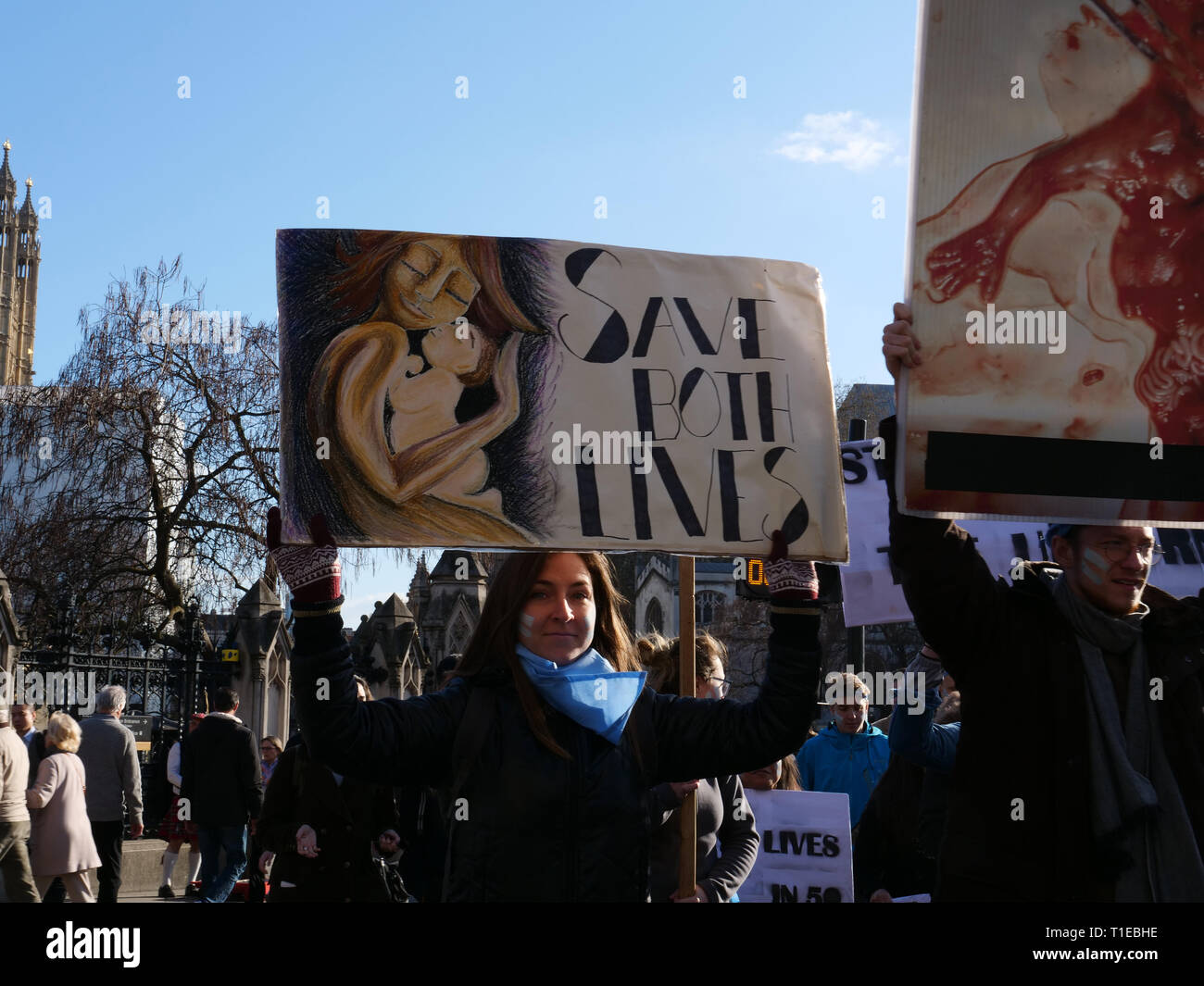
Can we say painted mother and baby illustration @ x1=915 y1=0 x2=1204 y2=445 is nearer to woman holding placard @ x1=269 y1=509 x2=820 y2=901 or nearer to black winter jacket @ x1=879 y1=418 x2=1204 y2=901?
black winter jacket @ x1=879 y1=418 x2=1204 y2=901

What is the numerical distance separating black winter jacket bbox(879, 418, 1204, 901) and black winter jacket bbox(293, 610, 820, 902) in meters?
0.40

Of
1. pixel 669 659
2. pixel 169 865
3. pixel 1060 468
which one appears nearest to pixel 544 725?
pixel 1060 468

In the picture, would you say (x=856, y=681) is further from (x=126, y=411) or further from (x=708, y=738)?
(x=126, y=411)

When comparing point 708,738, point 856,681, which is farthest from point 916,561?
point 856,681

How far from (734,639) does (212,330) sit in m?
35.7

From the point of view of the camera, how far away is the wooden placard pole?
4363mm

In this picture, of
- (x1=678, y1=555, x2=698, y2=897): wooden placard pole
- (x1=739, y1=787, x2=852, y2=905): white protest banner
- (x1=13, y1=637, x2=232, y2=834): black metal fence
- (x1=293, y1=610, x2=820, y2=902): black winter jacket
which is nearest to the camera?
(x1=293, y1=610, x2=820, y2=902): black winter jacket

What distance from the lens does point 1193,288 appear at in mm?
3885

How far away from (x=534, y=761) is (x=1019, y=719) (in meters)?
1.23

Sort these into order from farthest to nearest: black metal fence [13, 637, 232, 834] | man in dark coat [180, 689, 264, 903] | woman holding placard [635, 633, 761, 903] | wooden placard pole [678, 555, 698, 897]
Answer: black metal fence [13, 637, 232, 834] → man in dark coat [180, 689, 264, 903] → woman holding placard [635, 633, 761, 903] → wooden placard pole [678, 555, 698, 897]

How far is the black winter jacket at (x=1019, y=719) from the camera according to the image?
331 cm

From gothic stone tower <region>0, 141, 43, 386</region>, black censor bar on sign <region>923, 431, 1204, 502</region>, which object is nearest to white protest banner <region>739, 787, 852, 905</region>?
black censor bar on sign <region>923, 431, 1204, 502</region>

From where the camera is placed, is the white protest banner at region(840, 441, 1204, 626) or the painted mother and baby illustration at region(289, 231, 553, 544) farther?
the white protest banner at region(840, 441, 1204, 626)

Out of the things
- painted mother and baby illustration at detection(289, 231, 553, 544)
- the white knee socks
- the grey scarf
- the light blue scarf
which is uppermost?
painted mother and baby illustration at detection(289, 231, 553, 544)
